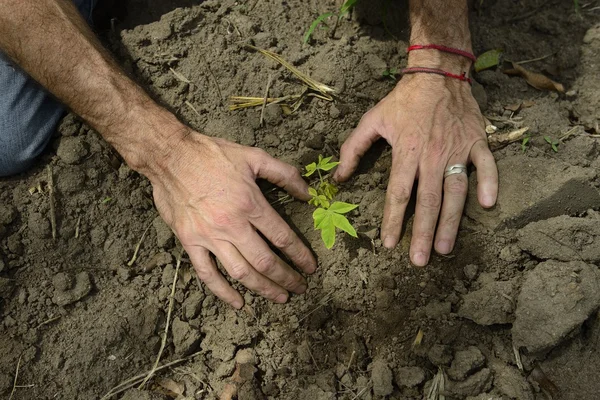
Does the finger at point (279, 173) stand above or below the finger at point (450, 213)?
above

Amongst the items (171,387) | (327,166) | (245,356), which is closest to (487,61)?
(327,166)

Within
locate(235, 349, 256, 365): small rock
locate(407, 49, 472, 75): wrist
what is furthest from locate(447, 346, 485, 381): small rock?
locate(407, 49, 472, 75): wrist

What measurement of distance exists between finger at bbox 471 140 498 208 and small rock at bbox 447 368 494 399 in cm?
72

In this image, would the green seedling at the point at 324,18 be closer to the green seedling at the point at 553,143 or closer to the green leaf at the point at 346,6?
the green leaf at the point at 346,6

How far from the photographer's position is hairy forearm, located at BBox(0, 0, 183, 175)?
228 centimetres

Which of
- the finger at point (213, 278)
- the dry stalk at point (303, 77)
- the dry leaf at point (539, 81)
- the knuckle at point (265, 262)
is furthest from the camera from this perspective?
the dry leaf at point (539, 81)

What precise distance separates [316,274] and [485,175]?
0.89 m

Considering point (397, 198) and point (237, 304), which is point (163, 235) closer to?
point (237, 304)

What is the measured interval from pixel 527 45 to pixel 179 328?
2540 millimetres

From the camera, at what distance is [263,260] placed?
213cm

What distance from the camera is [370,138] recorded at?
7.79 feet

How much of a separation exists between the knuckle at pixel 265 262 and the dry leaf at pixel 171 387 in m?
0.65

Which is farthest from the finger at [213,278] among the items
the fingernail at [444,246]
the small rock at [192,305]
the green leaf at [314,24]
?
the green leaf at [314,24]

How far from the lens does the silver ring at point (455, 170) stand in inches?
88.3
